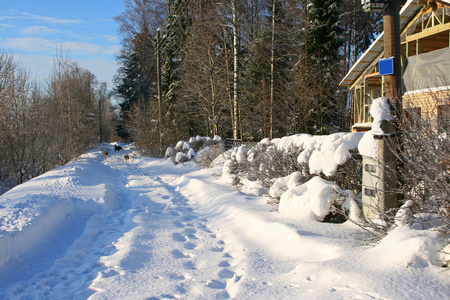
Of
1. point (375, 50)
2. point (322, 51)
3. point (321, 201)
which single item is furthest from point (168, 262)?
point (322, 51)

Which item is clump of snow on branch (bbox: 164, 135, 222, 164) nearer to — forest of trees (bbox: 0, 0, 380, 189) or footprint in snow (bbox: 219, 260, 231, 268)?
forest of trees (bbox: 0, 0, 380, 189)

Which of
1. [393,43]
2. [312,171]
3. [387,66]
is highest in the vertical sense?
[393,43]

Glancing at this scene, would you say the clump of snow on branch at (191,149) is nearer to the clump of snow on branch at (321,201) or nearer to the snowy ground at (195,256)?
the snowy ground at (195,256)

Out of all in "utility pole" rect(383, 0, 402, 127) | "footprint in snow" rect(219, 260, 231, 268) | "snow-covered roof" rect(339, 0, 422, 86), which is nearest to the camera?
"footprint in snow" rect(219, 260, 231, 268)

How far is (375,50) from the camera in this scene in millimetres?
16609

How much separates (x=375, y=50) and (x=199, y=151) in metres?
10.7

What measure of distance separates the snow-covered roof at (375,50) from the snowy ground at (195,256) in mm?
11759

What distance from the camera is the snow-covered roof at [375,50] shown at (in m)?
13.9

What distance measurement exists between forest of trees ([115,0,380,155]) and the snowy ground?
13633 millimetres

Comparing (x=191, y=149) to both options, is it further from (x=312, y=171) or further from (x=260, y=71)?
(x=312, y=171)

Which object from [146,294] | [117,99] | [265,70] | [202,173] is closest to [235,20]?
[265,70]

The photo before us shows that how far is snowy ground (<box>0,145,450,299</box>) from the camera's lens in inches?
129

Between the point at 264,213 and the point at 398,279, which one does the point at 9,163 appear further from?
the point at 398,279

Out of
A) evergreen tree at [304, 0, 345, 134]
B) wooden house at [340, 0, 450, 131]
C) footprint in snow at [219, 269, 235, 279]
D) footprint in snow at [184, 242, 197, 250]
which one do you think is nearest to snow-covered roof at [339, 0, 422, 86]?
wooden house at [340, 0, 450, 131]
